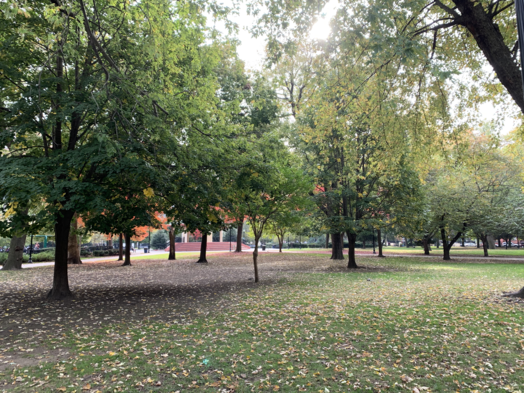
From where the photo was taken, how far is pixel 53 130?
8.63 metres

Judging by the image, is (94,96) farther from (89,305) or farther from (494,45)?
(494,45)

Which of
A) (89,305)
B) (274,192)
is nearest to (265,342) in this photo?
(89,305)

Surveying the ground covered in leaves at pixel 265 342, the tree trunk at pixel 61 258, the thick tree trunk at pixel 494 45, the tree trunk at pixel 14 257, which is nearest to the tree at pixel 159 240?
the tree trunk at pixel 14 257

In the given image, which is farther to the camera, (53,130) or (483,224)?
(483,224)

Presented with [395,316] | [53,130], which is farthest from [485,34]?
[53,130]

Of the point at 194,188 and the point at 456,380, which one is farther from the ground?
the point at 194,188

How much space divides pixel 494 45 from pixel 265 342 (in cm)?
709

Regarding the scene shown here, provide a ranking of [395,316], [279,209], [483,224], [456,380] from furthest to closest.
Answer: [483,224]
[279,209]
[395,316]
[456,380]

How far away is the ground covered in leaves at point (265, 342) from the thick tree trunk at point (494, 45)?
4.57 meters

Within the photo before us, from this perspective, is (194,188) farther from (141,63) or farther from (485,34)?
(485,34)

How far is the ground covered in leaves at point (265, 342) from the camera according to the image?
3895 millimetres

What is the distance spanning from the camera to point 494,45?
5.73 m

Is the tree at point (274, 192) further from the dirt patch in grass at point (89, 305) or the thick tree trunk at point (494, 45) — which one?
the thick tree trunk at point (494, 45)

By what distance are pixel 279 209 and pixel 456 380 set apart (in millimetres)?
8710
